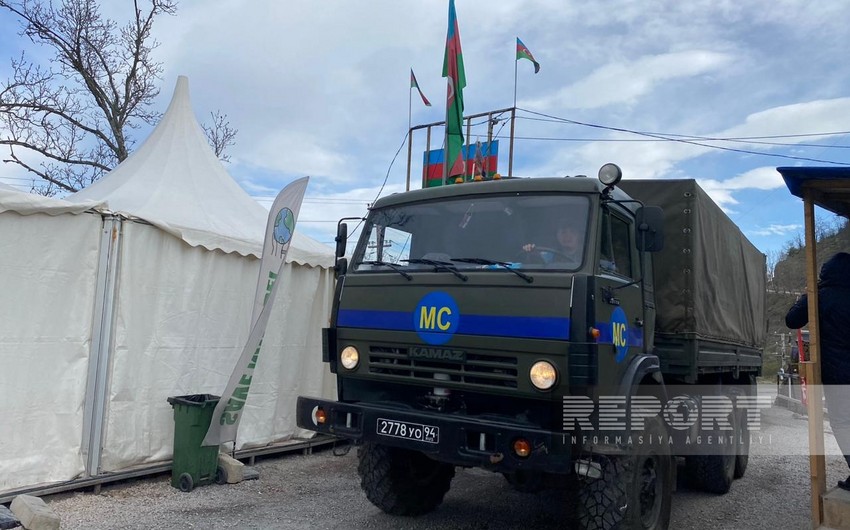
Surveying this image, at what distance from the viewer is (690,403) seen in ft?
18.0

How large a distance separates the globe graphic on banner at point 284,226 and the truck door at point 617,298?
3.35 meters

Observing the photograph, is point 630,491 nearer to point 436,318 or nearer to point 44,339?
point 436,318

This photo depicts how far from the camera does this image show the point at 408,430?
391 cm

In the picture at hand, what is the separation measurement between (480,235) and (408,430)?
140 cm

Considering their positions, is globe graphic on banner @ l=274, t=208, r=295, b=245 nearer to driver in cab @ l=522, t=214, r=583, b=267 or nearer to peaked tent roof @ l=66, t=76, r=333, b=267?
peaked tent roof @ l=66, t=76, r=333, b=267

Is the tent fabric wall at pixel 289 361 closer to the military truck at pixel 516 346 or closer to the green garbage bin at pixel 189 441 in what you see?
the green garbage bin at pixel 189 441

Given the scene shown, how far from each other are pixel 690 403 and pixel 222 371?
4587mm

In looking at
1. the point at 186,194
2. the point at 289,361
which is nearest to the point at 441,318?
the point at 289,361

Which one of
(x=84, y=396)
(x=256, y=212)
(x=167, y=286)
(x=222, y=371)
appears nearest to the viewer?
(x=84, y=396)

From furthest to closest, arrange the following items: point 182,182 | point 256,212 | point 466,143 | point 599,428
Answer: point 466,143
point 256,212
point 182,182
point 599,428

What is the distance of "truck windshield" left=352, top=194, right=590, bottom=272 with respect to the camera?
4.02 m

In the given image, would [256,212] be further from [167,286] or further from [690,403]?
[690,403]

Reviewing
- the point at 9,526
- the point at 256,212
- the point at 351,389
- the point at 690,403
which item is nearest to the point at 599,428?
the point at 351,389

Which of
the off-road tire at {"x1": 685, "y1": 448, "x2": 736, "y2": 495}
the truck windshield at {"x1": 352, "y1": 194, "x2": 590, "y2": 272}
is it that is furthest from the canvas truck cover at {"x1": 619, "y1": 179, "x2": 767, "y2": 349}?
the truck windshield at {"x1": 352, "y1": 194, "x2": 590, "y2": 272}
